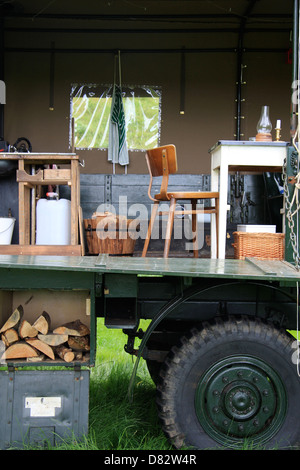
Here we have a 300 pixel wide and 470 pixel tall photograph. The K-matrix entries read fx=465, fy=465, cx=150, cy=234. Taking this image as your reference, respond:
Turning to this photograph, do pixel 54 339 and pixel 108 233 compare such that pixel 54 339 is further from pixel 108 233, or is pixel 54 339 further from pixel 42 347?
pixel 108 233

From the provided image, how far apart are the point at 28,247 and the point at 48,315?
2.38 meters

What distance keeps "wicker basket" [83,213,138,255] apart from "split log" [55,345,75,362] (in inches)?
115

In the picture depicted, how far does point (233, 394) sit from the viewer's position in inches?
81.1

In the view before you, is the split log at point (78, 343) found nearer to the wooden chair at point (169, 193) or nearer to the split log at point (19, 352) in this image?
the split log at point (19, 352)

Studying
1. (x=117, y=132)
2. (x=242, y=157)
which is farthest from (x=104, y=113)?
(x=242, y=157)

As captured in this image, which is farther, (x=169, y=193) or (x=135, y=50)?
(x=135, y=50)

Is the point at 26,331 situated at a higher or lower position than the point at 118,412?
higher

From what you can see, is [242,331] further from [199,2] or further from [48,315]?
[199,2]

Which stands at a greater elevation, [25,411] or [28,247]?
[28,247]

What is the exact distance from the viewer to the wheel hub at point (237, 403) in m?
2.06

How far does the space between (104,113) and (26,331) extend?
723cm

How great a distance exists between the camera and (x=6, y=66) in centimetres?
902

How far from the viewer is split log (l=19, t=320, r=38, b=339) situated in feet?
7.52
